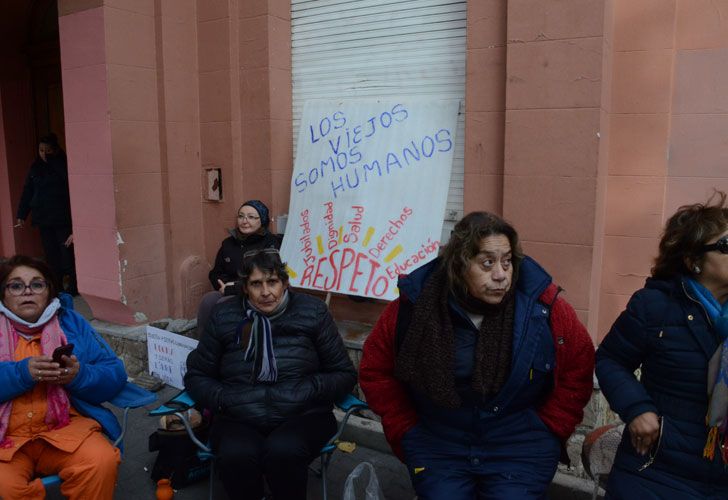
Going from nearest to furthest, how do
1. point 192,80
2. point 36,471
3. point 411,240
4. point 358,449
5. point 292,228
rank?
point 36,471 → point 358,449 → point 411,240 → point 292,228 → point 192,80

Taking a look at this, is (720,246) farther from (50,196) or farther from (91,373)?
(50,196)

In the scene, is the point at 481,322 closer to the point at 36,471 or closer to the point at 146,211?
the point at 36,471

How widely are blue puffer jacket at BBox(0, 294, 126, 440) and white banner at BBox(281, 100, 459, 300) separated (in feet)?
6.26

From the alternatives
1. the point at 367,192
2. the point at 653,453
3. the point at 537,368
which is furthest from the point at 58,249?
the point at 653,453

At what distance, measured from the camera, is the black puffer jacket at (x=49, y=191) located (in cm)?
649

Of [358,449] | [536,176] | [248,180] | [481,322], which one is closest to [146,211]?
[248,180]

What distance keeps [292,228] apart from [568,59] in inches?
95.7

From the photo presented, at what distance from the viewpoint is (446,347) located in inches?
97.2

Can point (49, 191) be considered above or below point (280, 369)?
above

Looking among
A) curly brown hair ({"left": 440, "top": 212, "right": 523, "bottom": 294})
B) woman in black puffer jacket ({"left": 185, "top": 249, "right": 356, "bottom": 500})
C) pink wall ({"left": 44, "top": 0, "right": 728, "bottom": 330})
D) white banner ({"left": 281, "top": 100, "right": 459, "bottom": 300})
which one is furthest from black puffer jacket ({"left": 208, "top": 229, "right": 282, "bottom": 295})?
curly brown hair ({"left": 440, "top": 212, "right": 523, "bottom": 294})

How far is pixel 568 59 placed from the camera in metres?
3.70

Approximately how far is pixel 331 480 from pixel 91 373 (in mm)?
1434

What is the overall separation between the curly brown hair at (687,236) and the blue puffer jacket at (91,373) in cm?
249

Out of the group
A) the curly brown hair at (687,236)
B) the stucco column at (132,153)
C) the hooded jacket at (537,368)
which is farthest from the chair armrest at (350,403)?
the stucco column at (132,153)
